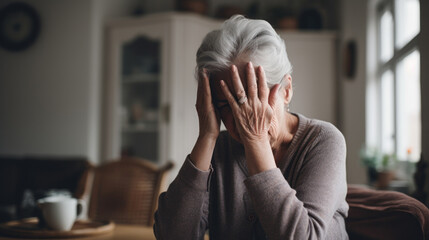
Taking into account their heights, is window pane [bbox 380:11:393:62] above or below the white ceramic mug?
above

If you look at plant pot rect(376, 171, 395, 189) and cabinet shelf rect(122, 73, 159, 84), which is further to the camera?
cabinet shelf rect(122, 73, 159, 84)

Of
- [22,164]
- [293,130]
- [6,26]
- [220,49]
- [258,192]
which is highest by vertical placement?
[6,26]

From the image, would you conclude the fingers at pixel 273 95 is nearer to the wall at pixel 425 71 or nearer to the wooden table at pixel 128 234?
the wooden table at pixel 128 234

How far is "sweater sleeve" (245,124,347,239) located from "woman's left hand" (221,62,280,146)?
3.8 inches

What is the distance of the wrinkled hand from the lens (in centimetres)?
98

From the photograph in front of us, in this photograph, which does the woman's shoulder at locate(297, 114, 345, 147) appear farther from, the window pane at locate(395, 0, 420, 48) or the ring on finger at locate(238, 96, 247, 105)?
the window pane at locate(395, 0, 420, 48)

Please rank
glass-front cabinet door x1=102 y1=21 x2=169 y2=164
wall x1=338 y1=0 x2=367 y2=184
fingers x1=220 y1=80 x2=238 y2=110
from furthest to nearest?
glass-front cabinet door x1=102 y1=21 x2=169 y2=164 < wall x1=338 y1=0 x2=367 y2=184 < fingers x1=220 y1=80 x2=238 y2=110

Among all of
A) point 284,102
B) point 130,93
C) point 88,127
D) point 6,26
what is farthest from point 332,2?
point 284,102

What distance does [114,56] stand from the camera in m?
3.78

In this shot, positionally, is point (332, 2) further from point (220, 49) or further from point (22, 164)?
point (220, 49)

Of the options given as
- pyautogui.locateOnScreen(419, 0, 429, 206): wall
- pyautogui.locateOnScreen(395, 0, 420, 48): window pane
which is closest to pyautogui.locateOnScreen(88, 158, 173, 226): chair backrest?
pyautogui.locateOnScreen(419, 0, 429, 206): wall

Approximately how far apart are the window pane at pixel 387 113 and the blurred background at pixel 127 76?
0.23 metres

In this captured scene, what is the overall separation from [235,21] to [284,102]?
232 millimetres

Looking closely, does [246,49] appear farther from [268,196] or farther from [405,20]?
[405,20]
